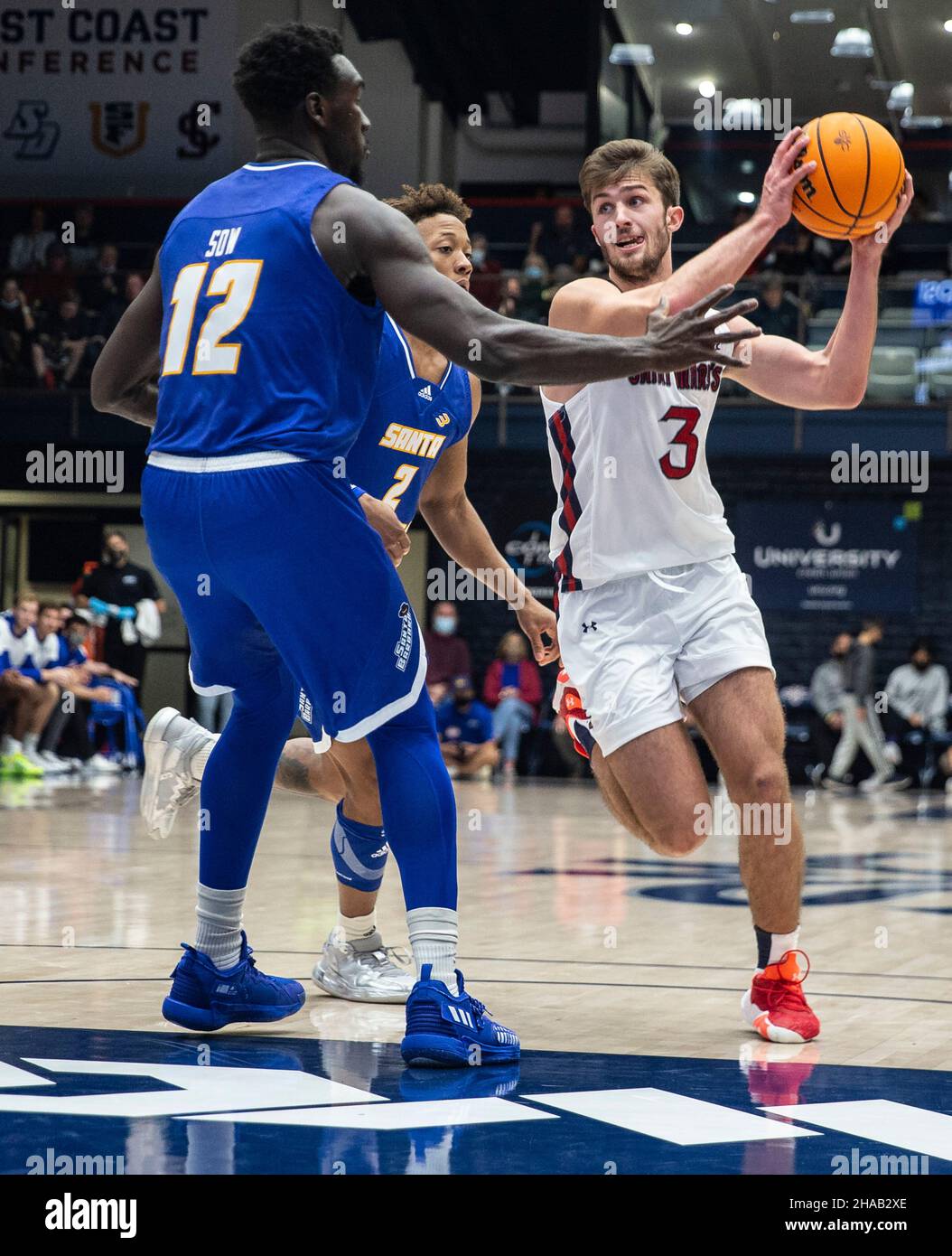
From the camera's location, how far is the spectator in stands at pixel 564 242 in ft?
60.0

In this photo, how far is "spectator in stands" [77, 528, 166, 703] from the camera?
14852mm

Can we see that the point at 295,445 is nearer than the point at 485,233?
Yes

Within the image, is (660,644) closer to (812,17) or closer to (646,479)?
(646,479)

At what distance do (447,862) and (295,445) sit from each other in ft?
2.80

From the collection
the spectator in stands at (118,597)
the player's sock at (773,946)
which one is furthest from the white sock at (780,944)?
the spectator in stands at (118,597)

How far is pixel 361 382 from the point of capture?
3.22m

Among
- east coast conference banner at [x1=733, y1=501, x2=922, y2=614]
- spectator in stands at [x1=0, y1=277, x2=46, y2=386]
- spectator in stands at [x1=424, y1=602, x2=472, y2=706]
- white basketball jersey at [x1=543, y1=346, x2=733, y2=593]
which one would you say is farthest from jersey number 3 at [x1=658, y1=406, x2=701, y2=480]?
spectator in stands at [x1=0, y1=277, x2=46, y2=386]

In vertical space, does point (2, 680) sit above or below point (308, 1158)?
above

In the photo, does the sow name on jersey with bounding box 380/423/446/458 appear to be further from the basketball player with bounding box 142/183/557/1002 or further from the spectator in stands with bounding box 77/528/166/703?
the spectator in stands with bounding box 77/528/166/703

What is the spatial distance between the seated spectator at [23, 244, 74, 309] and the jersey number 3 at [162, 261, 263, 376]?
1514 centimetres

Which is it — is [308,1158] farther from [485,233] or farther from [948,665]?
[485,233]

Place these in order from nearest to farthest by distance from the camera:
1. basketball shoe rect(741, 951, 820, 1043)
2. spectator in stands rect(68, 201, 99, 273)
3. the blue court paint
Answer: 1. the blue court paint
2. basketball shoe rect(741, 951, 820, 1043)
3. spectator in stands rect(68, 201, 99, 273)
